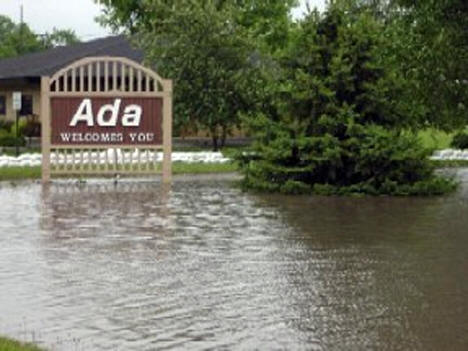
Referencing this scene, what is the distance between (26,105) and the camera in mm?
44281

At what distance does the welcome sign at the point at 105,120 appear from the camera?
2073 cm

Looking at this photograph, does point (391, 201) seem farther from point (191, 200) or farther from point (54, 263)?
point (54, 263)

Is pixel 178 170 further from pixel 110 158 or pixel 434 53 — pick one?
pixel 434 53

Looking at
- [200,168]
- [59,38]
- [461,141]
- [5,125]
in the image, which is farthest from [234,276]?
[59,38]

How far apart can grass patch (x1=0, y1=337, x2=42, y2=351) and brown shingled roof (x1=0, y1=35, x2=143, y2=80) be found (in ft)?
116

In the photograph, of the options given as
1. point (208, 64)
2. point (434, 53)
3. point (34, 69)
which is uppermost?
point (34, 69)

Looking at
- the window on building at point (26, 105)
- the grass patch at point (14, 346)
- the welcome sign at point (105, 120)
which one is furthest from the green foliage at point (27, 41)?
the grass patch at point (14, 346)

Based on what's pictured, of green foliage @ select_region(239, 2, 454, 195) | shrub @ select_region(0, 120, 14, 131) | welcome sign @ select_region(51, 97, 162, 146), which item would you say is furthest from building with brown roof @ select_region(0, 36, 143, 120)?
green foliage @ select_region(239, 2, 454, 195)

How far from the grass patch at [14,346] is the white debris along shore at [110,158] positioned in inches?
571

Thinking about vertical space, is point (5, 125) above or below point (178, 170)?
above

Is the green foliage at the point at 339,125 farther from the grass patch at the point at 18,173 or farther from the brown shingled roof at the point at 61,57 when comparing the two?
the brown shingled roof at the point at 61,57

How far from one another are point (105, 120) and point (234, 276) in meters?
11.9

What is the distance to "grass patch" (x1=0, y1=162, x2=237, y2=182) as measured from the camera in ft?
73.7

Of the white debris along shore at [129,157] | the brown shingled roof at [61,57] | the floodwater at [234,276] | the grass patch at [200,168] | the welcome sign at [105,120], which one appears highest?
the brown shingled roof at [61,57]
